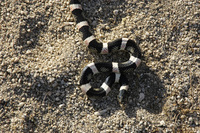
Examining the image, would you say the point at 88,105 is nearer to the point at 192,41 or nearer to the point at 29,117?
the point at 29,117

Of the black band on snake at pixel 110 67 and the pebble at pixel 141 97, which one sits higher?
the black band on snake at pixel 110 67

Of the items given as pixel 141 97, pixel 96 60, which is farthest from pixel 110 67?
pixel 141 97

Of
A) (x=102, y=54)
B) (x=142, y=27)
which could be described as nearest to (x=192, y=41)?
(x=142, y=27)

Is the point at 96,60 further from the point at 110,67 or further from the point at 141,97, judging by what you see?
the point at 141,97

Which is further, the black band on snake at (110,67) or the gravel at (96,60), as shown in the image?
the black band on snake at (110,67)

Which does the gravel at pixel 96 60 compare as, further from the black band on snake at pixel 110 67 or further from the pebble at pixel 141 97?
the black band on snake at pixel 110 67

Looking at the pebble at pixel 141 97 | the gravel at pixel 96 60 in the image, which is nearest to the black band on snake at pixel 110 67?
the gravel at pixel 96 60
